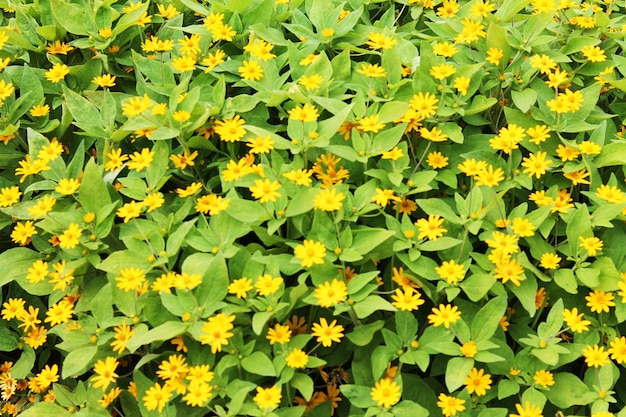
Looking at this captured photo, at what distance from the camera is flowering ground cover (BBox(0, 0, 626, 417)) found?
1.82 m

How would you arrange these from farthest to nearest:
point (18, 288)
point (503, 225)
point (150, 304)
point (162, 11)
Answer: point (162, 11), point (18, 288), point (503, 225), point (150, 304)

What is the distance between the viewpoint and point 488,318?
1.84 meters

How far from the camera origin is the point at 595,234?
2.09 meters

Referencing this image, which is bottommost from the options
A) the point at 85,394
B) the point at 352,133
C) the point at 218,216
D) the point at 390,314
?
the point at 85,394

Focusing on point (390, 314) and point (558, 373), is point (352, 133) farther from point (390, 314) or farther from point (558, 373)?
point (558, 373)

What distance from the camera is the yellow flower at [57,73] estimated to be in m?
2.36

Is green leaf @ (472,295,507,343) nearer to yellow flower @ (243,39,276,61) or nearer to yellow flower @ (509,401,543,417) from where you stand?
yellow flower @ (509,401,543,417)

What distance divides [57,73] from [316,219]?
3.70ft

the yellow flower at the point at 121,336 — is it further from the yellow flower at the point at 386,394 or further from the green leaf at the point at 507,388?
the green leaf at the point at 507,388

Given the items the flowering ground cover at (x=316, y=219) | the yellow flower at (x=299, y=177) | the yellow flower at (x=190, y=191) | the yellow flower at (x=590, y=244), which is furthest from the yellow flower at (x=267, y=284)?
the yellow flower at (x=590, y=244)

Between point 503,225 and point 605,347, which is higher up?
point 503,225

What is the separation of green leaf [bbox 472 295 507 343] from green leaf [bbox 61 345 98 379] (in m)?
1.03

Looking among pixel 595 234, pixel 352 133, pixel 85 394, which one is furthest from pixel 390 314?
pixel 85 394

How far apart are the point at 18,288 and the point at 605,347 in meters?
1.85
